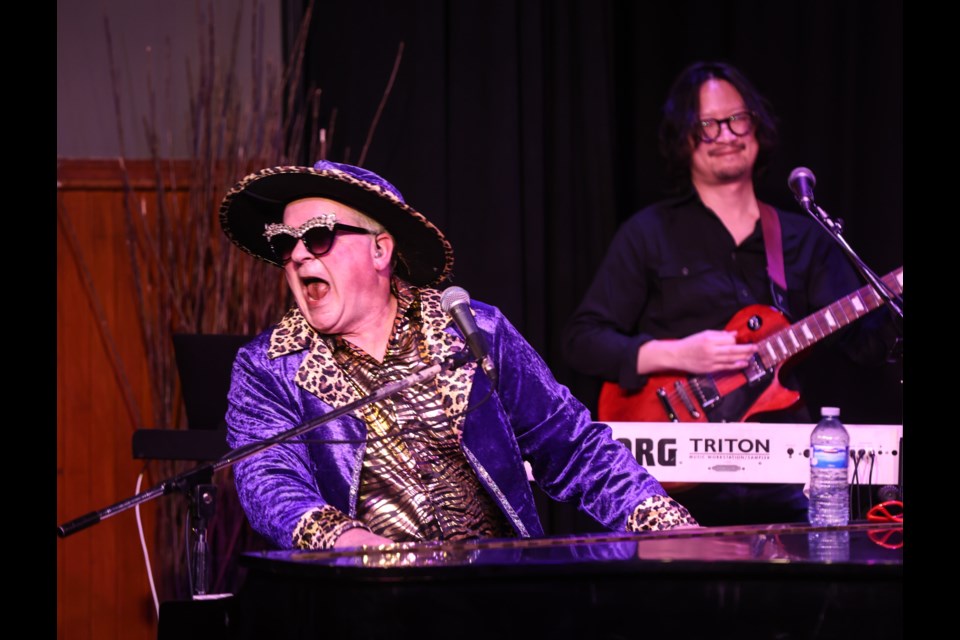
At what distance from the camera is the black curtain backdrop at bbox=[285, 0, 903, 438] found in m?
4.21

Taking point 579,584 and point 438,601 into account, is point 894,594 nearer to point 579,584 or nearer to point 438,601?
point 579,584

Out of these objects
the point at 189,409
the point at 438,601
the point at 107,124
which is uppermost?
the point at 107,124

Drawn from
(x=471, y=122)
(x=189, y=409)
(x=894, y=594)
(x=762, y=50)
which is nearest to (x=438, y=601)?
(x=894, y=594)

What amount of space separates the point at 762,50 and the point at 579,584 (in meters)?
3.05

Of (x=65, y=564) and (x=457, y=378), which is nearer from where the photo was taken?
(x=457, y=378)

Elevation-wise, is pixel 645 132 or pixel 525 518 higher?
pixel 645 132

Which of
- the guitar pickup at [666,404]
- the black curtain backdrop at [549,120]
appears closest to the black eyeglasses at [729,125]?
the black curtain backdrop at [549,120]

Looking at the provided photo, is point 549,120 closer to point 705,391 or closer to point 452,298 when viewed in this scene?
point 705,391

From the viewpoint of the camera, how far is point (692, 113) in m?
4.20

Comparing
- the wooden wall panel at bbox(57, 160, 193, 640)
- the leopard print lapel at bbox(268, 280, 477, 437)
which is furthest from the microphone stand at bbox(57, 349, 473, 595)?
the wooden wall panel at bbox(57, 160, 193, 640)

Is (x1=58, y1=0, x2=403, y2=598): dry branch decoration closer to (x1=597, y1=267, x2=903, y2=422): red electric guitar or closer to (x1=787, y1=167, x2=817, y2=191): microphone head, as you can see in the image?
(x1=597, y1=267, x2=903, y2=422): red electric guitar

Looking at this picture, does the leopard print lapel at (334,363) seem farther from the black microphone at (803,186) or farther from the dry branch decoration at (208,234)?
the dry branch decoration at (208,234)

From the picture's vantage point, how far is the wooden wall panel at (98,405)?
4.42 m

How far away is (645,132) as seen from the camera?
4.37m
